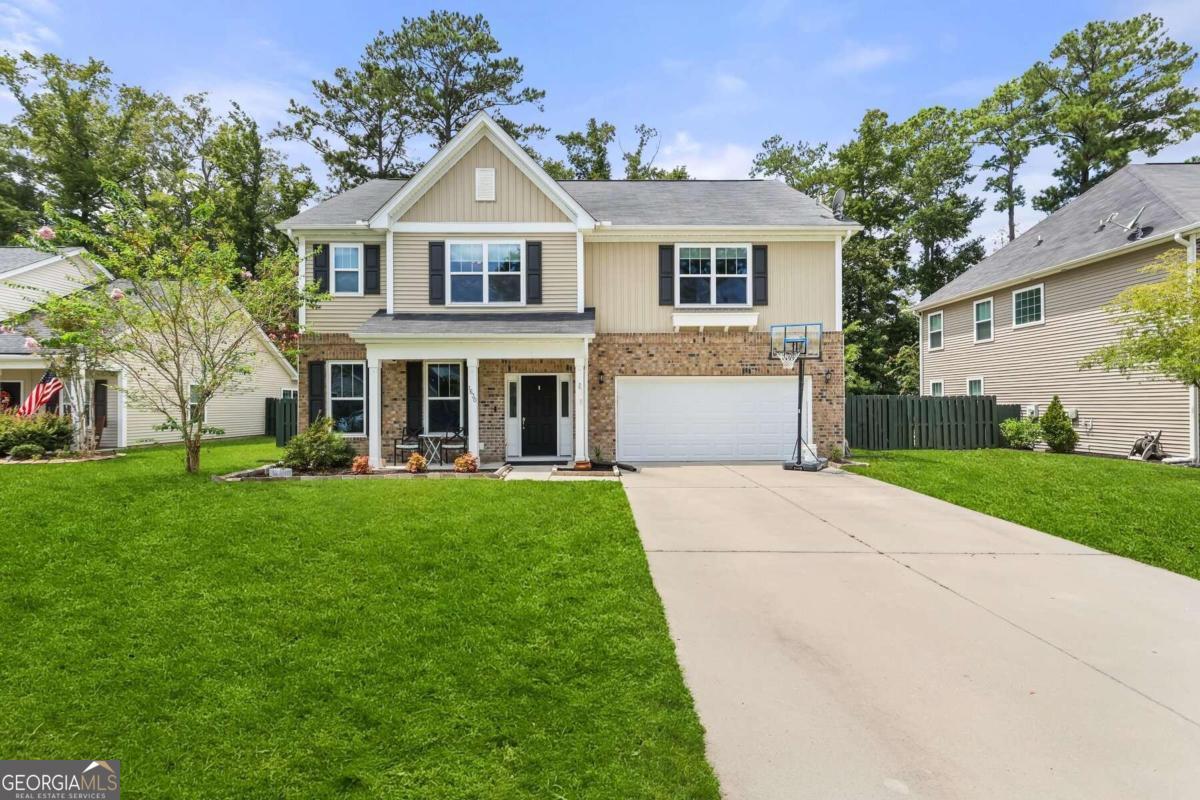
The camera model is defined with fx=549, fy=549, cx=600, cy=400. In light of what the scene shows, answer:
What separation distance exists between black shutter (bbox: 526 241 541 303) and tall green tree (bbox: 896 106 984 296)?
22.8 m

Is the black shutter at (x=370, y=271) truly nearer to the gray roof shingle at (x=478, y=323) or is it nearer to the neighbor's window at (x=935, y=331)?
the gray roof shingle at (x=478, y=323)

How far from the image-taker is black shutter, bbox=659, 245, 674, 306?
12.9 m

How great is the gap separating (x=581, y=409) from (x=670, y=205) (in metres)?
6.03

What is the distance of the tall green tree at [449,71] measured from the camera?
1062 inches

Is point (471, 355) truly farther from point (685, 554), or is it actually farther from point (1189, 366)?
point (1189, 366)

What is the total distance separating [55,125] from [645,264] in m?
31.8

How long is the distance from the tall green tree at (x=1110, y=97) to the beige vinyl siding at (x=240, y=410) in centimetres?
3674

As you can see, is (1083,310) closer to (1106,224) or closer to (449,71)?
(1106,224)

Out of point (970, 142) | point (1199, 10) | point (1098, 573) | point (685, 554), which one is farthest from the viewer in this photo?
point (970, 142)

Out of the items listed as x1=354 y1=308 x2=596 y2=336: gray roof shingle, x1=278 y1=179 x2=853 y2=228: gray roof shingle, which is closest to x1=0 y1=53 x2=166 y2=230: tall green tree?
x1=278 y1=179 x2=853 y2=228: gray roof shingle

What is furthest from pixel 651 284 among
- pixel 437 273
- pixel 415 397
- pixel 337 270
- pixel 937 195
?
pixel 937 195

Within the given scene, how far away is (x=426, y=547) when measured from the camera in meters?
5.65

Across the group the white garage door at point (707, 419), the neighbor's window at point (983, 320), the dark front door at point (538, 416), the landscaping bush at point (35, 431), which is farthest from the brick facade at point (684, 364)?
the landscaping bush at point (35, 431)

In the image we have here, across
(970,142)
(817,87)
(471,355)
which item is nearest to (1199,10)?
(970,142)
